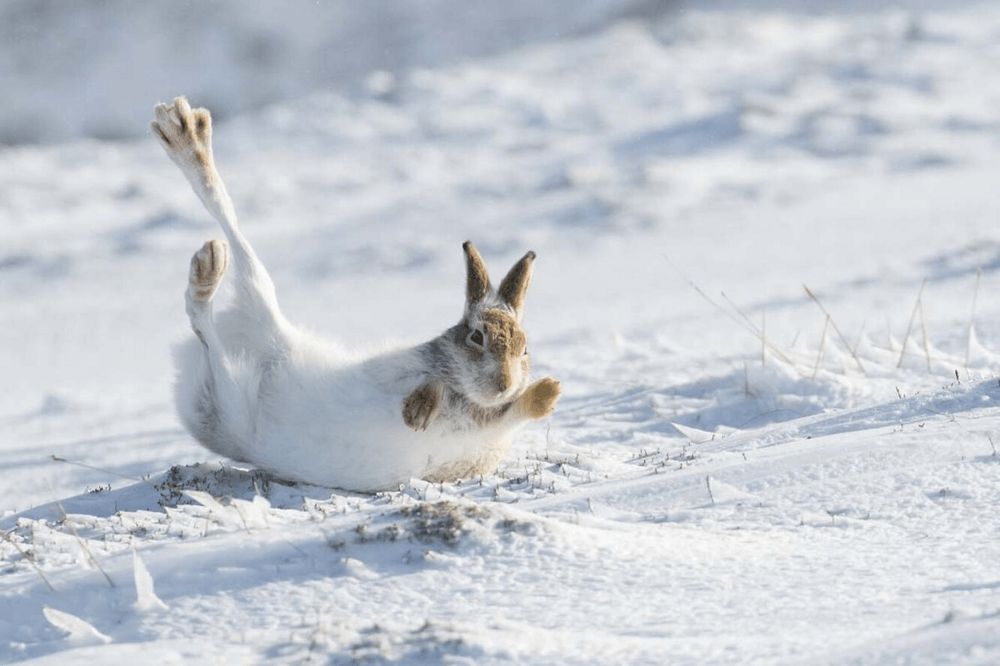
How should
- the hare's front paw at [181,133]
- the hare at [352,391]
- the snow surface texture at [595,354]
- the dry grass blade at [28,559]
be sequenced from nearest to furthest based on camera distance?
the snow surface texture at [595,354]
the dry grass blade at [28,559]
the hare at [352,391]
the hare's front paw at [181,133]

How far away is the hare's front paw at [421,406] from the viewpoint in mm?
4113

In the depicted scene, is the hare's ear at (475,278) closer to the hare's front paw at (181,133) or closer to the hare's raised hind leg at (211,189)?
the hare's raised hind leg at (211,189)

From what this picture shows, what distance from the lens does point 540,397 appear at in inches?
170

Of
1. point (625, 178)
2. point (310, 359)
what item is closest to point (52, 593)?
point (310, 359)

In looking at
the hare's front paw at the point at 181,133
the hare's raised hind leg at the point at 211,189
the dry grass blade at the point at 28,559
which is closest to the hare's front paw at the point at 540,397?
the hare's raised hind leg at the point at 211,189

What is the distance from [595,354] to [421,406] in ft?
13.6

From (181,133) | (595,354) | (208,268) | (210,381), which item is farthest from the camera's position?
(595,354)

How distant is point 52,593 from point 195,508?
0.96 meters

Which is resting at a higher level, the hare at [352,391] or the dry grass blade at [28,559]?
the hare at [352,391]

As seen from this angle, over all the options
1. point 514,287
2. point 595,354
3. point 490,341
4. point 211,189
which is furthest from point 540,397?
point 595,354

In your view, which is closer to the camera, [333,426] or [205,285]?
[333,426]

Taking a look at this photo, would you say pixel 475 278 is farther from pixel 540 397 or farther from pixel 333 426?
pixel 333 426

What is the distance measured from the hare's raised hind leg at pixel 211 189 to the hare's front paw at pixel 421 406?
75 cm

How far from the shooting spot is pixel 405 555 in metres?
3.21
